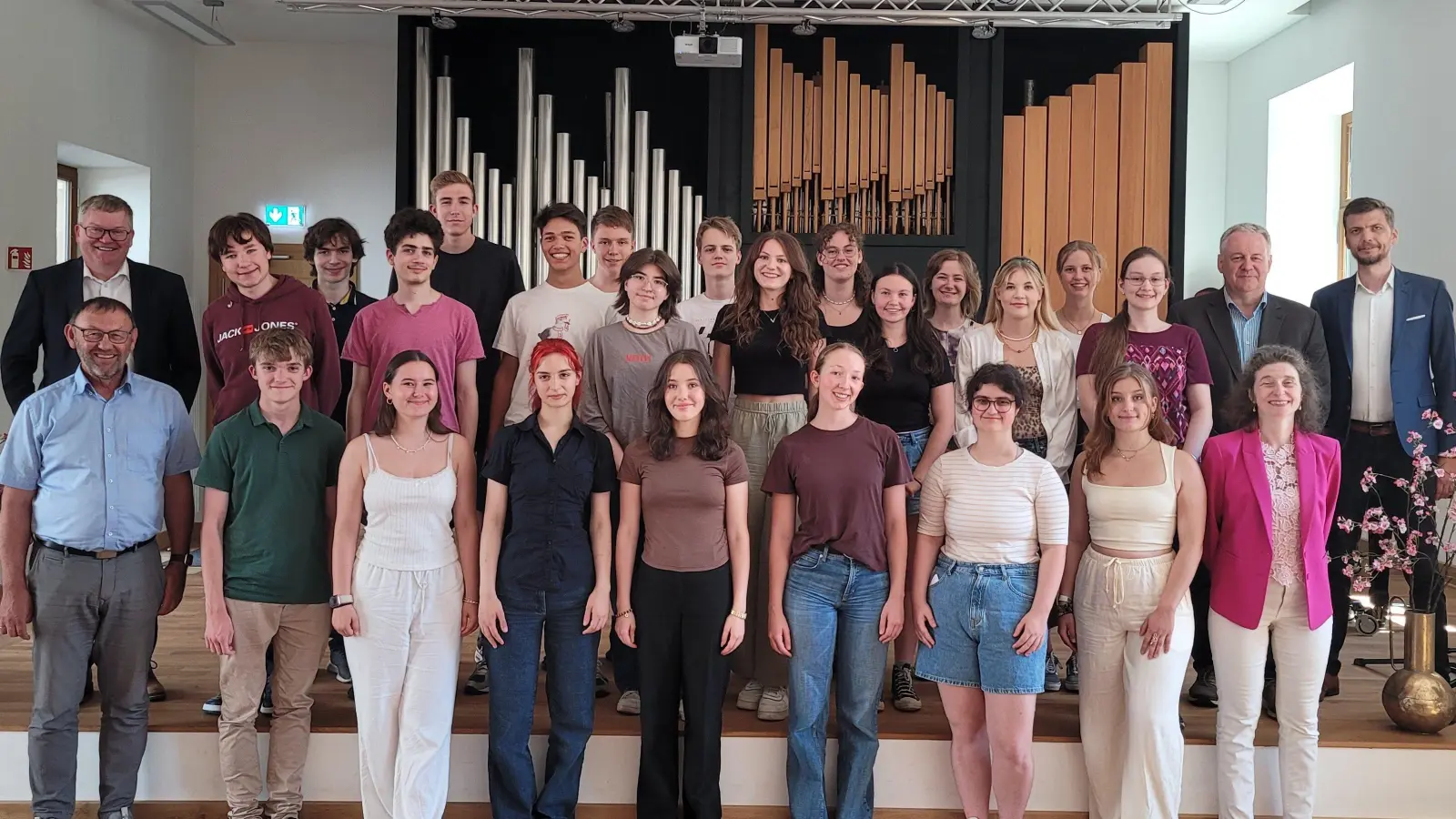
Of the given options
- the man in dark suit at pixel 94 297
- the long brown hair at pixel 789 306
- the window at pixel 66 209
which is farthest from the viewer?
the window at pixel 66 209

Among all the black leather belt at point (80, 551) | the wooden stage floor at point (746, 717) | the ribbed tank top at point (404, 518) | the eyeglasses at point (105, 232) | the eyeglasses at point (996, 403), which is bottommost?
the wooden stage floor at point (746, 717)

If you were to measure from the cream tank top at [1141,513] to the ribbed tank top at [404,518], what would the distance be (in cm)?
173

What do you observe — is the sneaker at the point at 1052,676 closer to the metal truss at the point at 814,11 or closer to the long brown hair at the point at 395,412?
the long brown hair at the point at 395,412

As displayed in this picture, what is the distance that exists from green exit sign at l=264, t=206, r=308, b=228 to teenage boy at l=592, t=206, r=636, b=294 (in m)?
4.64

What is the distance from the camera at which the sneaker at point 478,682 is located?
3.62m

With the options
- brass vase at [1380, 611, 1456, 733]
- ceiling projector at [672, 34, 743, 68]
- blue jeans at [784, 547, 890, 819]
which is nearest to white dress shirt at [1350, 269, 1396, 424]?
brass vase at [1380, 611, 1456, 733]

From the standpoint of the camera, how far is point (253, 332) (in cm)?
326

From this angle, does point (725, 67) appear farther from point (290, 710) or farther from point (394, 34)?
point (290, 710)

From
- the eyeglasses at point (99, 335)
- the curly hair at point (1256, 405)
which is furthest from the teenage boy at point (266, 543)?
the curly hair at point (1256, 405)

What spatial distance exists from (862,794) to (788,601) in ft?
1.84

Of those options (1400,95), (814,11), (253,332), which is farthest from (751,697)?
(1400,95)

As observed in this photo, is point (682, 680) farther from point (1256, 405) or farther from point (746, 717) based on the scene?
point (1256, 405)

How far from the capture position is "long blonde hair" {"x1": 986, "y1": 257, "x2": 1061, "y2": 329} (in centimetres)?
342

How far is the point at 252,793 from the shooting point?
9.98ft
